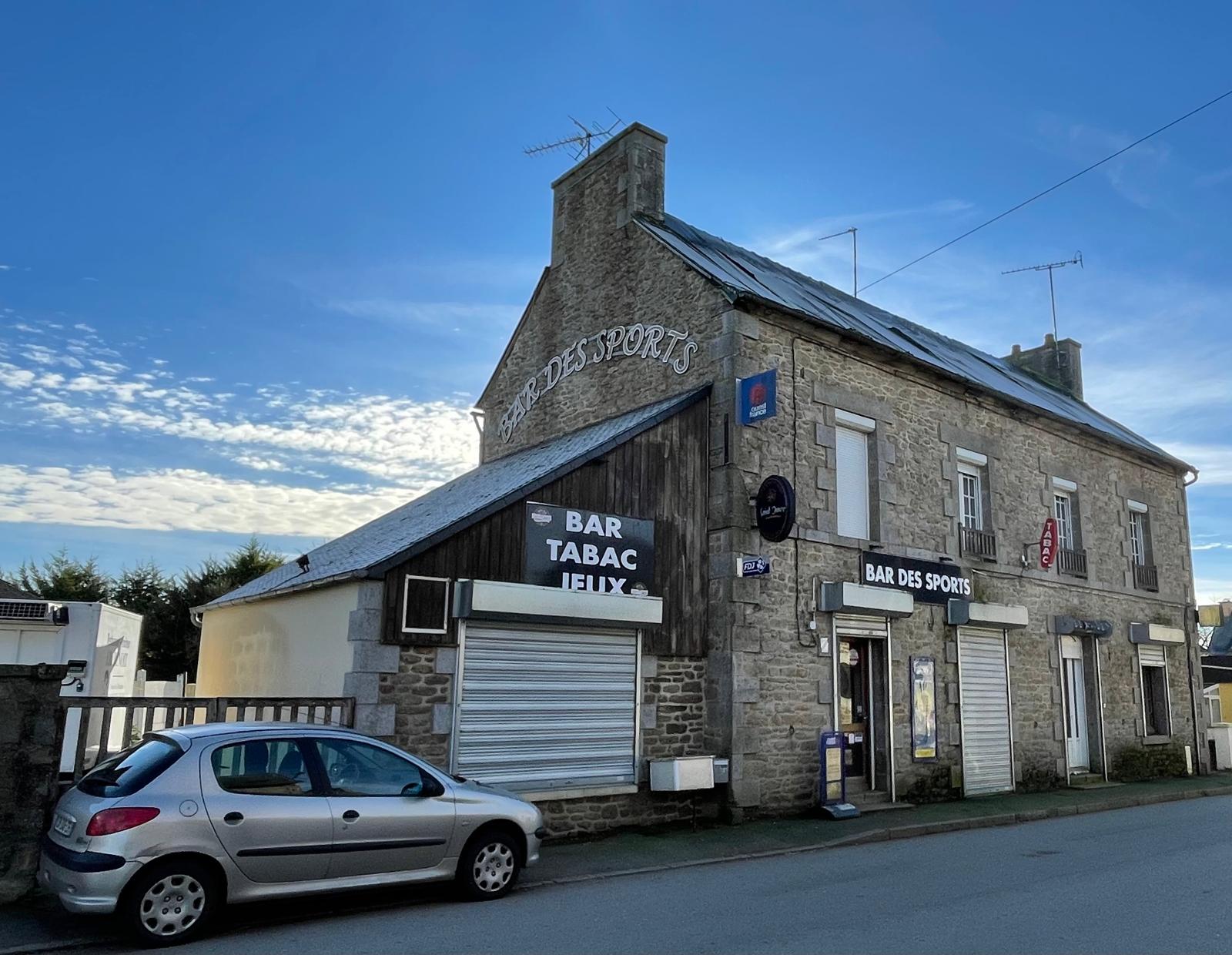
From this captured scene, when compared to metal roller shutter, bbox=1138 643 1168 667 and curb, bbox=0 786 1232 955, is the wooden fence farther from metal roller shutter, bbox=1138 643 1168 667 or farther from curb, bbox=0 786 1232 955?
metal roller shutter, bbox=1138 643 1168 667

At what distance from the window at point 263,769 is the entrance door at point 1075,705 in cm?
1445

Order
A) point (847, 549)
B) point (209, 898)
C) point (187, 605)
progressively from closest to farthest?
point (209, 898)
point (847, 549)
point (187, 605)

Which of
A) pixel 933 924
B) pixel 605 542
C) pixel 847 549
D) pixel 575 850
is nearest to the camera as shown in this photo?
pixel 933 924

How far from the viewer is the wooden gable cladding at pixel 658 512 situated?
10.1 meters

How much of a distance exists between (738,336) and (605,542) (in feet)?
10.9

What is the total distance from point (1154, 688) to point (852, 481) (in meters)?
10.5

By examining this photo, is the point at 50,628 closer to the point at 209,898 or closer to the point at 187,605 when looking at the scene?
the point at 209,898

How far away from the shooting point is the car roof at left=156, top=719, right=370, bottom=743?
253 inches

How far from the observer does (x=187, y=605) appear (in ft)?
87.8

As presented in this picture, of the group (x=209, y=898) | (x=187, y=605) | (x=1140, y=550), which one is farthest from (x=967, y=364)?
(x=187, y=605)

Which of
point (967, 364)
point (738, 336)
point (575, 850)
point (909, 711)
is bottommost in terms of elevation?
point (575, 850)

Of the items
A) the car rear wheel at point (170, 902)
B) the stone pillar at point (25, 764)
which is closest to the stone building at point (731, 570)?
the stone pillar at point (25, 764)

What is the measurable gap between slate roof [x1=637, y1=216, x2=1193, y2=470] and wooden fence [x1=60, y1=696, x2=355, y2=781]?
698cm

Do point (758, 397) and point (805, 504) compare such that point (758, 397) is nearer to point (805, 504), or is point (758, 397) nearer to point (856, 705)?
point (805, 504)
